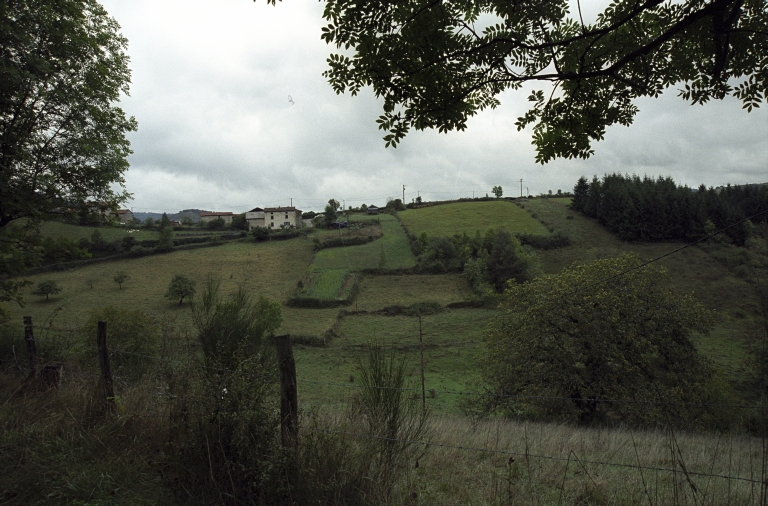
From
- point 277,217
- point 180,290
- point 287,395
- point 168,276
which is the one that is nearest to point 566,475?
point 287,395

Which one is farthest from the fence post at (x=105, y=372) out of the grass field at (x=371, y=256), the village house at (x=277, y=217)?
the village house at (x=277, y=217)

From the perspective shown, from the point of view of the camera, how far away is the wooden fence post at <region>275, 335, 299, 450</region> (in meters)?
3.49

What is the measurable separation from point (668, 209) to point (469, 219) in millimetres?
30621

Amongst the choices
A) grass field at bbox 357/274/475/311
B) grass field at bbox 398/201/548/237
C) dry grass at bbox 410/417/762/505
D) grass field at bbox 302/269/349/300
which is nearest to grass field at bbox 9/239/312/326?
Answer: grass field at bbox 302/269/349/300

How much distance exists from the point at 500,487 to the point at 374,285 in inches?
1821

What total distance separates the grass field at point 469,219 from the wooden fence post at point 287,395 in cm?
6212

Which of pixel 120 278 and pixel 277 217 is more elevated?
pixel 277 217

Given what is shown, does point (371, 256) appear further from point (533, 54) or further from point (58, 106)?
point (533, 54)

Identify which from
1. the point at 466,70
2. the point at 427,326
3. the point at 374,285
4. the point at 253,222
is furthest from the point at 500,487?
the point at 253,222

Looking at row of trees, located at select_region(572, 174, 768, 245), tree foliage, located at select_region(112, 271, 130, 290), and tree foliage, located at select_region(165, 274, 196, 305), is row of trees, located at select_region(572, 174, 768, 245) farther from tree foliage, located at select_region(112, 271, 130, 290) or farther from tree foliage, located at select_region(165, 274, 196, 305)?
tree foliage, located at select_region(112, 271, 130, 290)

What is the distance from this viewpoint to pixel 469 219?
76062mm

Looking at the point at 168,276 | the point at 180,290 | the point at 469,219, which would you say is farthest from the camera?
the point at 469,219

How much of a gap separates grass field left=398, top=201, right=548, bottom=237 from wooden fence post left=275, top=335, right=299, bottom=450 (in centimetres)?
6212

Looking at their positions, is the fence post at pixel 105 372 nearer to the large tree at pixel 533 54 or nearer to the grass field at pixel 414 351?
the large tree at pixel 533 54
